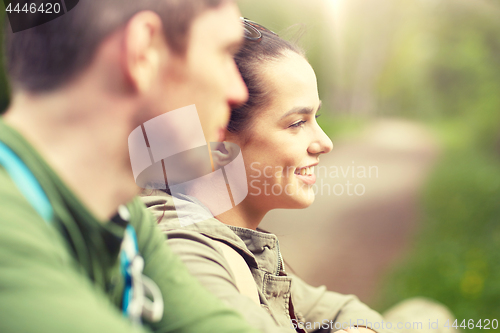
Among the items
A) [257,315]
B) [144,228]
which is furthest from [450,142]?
[144,228]

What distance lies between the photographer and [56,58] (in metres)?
0.46

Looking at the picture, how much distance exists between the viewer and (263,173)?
727 millimetres

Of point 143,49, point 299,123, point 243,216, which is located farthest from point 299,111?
point 143,49

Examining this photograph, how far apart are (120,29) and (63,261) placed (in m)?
0.29

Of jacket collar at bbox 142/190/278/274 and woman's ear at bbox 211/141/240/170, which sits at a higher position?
woman's ear at bbox 211/141/240/170

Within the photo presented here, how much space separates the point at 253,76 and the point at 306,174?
22 centimetres

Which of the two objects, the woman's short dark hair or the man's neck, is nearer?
the man's neck

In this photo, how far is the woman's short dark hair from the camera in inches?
27.2

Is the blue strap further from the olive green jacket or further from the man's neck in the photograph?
the olive green jacket

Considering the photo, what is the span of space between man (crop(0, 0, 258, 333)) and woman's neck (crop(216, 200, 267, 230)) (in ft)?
0.56

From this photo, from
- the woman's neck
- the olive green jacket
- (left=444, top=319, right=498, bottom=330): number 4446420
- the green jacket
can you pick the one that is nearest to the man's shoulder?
the green jacket

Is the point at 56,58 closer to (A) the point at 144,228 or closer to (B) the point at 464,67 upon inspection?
(A) the point at 144,228

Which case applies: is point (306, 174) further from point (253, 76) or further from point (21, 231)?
point (21, 231)

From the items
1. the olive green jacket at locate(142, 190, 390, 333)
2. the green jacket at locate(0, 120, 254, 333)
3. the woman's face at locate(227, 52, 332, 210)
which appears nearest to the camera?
the green jacket at locate(0, 120, 254, 333)
